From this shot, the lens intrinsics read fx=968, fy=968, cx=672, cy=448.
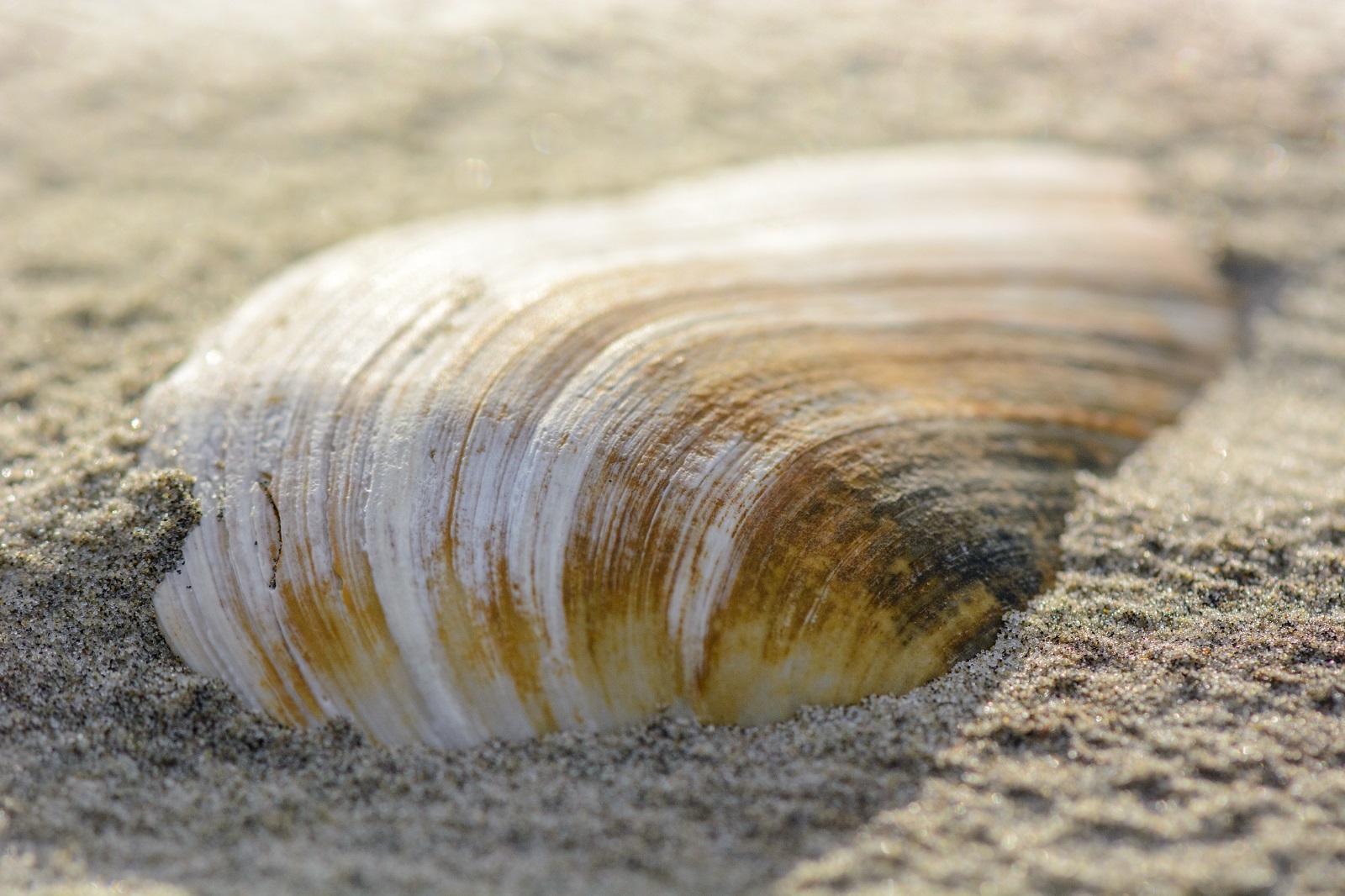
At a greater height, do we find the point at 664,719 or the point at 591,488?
the point at 591,488

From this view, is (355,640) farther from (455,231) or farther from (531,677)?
(455,231)

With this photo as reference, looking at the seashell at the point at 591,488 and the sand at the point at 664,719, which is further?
the seashell at the point at 591,488

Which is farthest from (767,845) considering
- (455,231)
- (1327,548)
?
(455,231)

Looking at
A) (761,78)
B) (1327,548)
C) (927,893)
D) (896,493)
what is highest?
(761,78)

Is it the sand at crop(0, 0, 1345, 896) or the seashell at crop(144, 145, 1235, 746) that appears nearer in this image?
the sand at crop(0, 0, 1345, 896)
